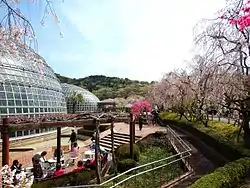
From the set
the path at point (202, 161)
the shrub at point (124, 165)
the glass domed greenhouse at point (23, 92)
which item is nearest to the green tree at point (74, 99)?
the glass domed greenhouse at point (23, 92)

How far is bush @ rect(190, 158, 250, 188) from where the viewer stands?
9.78 m

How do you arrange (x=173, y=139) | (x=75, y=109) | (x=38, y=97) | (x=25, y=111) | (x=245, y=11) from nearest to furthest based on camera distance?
(x=245, y=11), (x=173, y=139), (x=25, y=111), (x=38, y=97), (x=75, y=109)

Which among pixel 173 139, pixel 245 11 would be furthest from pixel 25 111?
pixel 245 11

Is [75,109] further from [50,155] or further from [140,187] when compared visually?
[140,187]

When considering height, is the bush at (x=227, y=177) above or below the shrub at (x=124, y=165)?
above

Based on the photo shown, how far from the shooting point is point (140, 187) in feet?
35.7

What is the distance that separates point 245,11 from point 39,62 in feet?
19.5

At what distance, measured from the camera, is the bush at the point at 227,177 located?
385 inches

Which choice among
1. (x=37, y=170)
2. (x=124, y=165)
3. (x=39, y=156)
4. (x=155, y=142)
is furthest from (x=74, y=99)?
A: (x=37, y=170)

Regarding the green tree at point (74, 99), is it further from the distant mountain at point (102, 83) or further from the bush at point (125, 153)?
the bush at point (125, 153)

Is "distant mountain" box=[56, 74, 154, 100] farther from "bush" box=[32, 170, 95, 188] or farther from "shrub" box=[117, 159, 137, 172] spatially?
"bush" box=[32, 170, 95, 188]

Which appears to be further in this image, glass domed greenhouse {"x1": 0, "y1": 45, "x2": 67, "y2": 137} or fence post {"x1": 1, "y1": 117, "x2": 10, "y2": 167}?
glass domed greenhouse {"x1": 0, "y1": 45, "x2": 67, "y2": 137}

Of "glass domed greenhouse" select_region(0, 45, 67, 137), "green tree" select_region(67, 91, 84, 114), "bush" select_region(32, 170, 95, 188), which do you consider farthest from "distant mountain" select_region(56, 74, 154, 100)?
"bush" select_region(32, 170, 95, 188)

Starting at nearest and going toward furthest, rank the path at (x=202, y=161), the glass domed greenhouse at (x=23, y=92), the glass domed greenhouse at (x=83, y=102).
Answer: the path at (x=202, y=161), the glass domed greenhouse at (x=23, y=92), the glass domed greenhouse at (x=83, y=102)
